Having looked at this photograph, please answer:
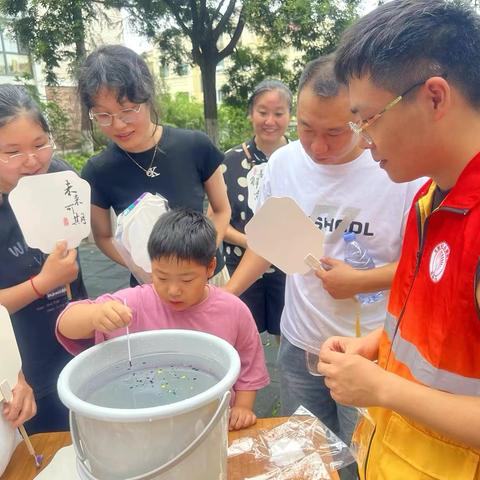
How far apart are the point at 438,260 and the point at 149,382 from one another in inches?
22.7

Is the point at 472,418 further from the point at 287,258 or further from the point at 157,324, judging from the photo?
the point at 157,324

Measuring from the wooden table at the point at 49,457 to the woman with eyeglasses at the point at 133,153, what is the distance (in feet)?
2.62

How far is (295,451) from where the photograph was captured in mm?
1103

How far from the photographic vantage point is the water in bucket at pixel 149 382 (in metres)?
0.86

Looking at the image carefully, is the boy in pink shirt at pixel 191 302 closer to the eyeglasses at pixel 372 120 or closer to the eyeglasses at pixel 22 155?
the eyeglasses at pixel 22 155

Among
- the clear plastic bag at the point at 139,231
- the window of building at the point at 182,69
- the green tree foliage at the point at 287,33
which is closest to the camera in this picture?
the clear plastic bag at the point at 139,231

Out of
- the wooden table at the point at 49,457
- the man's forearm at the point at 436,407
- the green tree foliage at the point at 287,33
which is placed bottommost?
the wooden table at the point at 49,457

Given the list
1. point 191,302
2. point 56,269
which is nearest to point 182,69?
point 56,269

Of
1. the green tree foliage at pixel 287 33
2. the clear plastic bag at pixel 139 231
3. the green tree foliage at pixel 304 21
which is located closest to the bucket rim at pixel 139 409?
the clear plastic bag at pixel 139 231

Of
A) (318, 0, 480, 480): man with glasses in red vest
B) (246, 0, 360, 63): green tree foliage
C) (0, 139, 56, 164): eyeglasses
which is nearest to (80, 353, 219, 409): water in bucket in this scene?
(318, 0, 480, 480): man with glasses in red vest

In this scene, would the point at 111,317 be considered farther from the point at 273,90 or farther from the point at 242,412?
the point at 273,90

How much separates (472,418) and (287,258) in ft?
2.09

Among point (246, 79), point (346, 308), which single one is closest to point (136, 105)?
point (346, 308)

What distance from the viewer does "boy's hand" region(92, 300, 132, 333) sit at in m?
1.06
